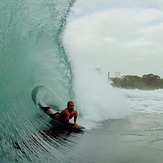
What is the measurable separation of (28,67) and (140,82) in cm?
5910

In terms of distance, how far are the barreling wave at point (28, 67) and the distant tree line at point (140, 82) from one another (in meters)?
53.3

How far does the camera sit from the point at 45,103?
1244cm

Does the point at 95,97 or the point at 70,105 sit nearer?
the point at 70,105

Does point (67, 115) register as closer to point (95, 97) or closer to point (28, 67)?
point (28, 67)

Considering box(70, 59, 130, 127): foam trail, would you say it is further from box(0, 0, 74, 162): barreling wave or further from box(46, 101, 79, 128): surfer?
box(46, 101, 79, 128): surfer

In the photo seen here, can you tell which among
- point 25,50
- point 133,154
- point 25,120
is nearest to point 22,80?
point 25,50

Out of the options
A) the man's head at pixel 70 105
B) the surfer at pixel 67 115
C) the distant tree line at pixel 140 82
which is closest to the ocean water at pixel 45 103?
the surfer at pixel 67 115

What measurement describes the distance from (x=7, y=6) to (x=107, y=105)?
860cm

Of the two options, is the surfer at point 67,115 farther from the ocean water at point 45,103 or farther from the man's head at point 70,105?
the ocean water at point 45,103

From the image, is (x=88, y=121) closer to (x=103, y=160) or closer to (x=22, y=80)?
(x=22, y=80)

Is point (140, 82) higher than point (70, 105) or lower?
higher

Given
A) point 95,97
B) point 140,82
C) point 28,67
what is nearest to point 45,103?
point 28,67

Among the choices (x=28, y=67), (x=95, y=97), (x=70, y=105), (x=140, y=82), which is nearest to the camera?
(x=70, y=105)

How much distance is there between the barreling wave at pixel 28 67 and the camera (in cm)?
658
